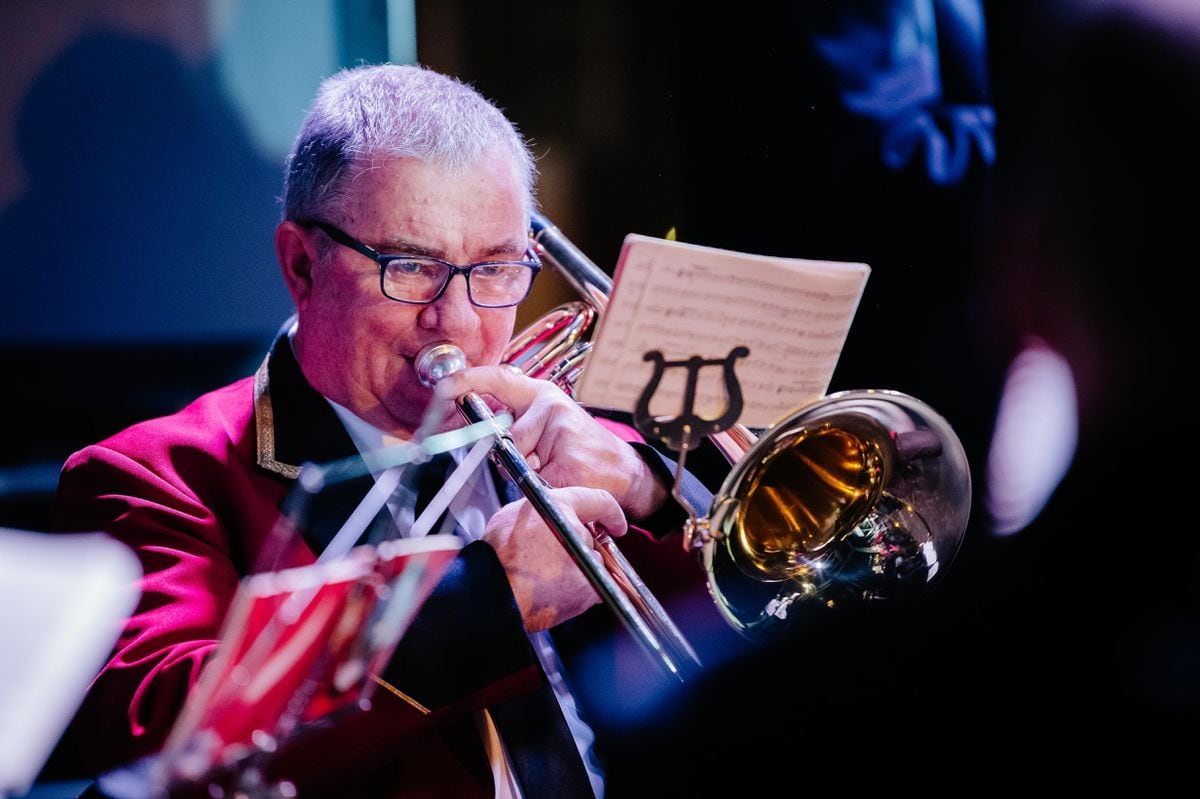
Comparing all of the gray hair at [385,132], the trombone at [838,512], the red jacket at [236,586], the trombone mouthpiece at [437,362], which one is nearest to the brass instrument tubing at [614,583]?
the trombone at [838,512]

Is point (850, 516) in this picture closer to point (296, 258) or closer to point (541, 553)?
point (541, 553)

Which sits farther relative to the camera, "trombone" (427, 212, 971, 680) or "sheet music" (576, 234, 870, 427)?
"trombone" (427, 212, 971, 680)

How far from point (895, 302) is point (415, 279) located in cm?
119

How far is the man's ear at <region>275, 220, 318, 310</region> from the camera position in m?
1.95

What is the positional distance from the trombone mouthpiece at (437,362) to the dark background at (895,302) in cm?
66

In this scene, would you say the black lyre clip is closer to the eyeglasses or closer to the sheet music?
the sheet music

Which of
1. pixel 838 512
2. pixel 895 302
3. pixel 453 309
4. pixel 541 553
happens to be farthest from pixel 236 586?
pixel 895 302

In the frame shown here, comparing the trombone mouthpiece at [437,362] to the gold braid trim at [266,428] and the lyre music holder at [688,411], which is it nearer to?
the gold braid trim at [266,428]

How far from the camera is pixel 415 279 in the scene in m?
1.87

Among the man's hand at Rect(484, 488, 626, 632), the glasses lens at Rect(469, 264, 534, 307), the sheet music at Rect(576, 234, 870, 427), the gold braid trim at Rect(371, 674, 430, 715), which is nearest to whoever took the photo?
the sheet music at Rect(576, 234, 870, 427)

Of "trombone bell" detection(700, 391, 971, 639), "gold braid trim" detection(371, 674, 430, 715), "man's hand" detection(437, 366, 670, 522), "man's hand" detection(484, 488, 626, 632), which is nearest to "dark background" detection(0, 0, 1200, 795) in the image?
"trombone bell" detection(700, 391, 971, 639)

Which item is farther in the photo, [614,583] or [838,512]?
[838,512]

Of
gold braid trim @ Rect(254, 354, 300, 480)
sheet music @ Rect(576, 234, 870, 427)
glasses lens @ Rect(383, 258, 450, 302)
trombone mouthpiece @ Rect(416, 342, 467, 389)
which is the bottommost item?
gold braid trim @ Rect(254, 354, 300, 480)

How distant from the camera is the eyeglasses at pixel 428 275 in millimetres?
1836
